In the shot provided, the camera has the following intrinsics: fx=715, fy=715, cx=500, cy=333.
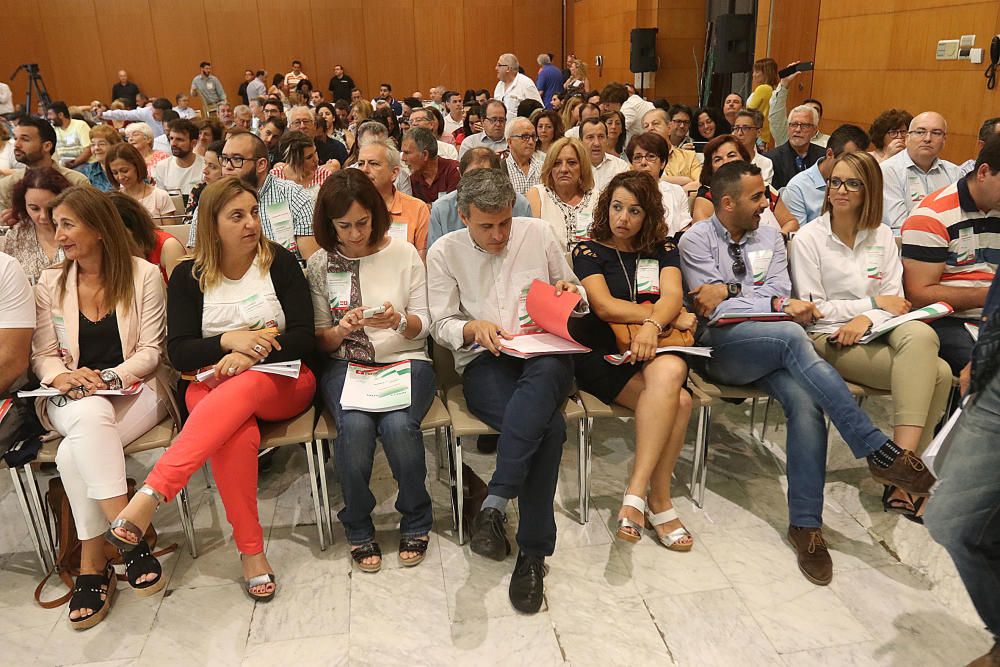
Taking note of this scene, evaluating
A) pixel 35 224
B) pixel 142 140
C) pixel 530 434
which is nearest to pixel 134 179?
pixel 35 224

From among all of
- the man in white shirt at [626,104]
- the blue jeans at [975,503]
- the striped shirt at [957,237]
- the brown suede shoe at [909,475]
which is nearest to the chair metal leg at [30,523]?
the blue jeans at [975,503]

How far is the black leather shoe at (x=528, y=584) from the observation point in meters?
2.25

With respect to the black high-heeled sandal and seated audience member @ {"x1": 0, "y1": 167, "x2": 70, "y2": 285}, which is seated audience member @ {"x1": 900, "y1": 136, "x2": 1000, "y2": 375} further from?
seated audience member @ {"x1": 0, "y1": 167, "x2": 70, "y2": 285}

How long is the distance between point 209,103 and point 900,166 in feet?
42.3

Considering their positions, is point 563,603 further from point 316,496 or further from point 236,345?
point 236,345

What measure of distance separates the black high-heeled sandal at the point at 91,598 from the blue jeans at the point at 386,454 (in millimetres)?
771

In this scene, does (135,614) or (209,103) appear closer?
(135,614)

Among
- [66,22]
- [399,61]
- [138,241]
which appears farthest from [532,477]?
[66,22]

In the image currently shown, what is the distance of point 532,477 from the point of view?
92.6 inches

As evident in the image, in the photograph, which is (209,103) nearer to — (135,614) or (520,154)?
(520,154)

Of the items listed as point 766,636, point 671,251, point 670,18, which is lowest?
point 766,636

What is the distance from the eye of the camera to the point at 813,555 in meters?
2.41

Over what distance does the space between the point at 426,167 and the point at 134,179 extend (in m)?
1.62

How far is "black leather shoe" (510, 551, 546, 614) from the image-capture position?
2252 millimetres
